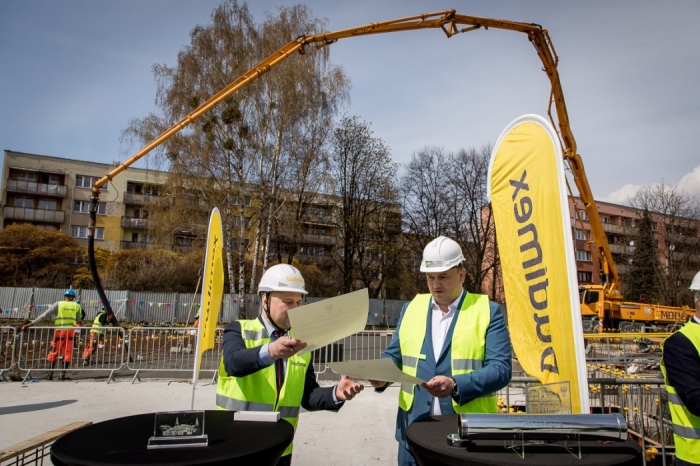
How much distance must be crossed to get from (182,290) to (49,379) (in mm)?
23495

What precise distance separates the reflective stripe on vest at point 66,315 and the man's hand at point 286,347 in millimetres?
11104

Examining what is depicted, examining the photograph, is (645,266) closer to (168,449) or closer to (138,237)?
(138,237)

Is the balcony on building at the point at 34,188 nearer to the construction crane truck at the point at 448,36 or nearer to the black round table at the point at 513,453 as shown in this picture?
the construction crane truck at the point at 448,36

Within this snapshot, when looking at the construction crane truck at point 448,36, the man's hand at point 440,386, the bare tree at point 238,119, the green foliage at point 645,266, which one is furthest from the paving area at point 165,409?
the green foliage at point 645,266

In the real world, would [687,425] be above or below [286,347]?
below

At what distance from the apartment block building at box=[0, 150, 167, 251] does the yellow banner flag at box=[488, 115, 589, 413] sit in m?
48.1

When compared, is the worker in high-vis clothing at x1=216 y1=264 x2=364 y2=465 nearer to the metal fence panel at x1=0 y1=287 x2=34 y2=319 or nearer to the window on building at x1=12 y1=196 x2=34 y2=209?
the metal fence panel at x1=0 y1=287 x2=34 y2=319

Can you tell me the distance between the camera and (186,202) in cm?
2522

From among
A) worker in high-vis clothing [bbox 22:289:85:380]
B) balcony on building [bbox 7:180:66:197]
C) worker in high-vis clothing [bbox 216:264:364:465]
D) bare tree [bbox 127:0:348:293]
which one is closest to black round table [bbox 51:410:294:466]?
worker in high-vis clothing [bbox 216:264:364:465]

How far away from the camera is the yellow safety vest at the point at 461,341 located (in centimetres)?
270

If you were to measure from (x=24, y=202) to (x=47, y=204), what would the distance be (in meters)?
2.02

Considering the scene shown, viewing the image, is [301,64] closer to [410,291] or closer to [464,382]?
[410,291]

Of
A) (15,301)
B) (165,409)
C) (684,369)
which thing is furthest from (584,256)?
(684,369)

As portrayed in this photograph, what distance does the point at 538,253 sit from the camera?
3086 millimetres
